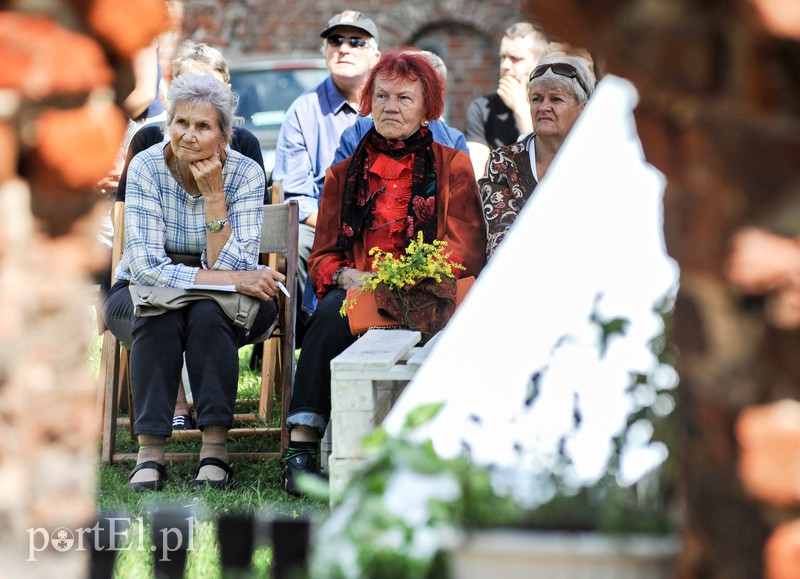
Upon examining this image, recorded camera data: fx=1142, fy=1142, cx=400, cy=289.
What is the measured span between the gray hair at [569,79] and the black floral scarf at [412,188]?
1.96ft

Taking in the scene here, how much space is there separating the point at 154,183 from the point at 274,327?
2.87 feet

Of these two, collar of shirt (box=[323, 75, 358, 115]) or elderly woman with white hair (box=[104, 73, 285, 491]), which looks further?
collar of shirt (box=[323, 75, 358, 115])

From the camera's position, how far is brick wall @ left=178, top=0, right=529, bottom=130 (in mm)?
13102

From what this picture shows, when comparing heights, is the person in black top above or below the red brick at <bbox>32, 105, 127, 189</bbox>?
Answer: above

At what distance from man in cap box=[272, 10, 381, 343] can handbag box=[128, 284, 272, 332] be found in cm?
104

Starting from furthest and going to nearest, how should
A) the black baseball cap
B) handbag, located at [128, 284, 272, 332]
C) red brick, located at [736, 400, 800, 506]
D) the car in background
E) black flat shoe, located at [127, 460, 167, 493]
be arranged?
the car in background → the black baseball cap → handbag, located at [128, 284, 272, 332] → black flat shoe, located at [127, 460, 167, 493] → red brick, located at [736, 400, 800, 506]

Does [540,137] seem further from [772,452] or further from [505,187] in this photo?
[772,452]

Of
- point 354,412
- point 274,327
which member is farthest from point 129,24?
point 274,327

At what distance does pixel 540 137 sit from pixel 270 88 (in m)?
4.84

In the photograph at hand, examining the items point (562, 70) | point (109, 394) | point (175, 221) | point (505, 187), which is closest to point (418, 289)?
point (505, 187)

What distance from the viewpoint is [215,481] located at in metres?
4.62

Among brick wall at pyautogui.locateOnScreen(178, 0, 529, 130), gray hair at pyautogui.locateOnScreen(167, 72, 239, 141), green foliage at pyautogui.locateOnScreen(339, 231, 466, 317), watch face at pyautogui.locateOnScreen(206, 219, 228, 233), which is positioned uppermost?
brick wall at pyautogui.locateOnScreen(178, 0, 529, 130)

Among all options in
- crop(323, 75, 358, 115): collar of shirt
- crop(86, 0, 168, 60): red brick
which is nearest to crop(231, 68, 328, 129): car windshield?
crop(323, 75, 358, 115): collar of shirt

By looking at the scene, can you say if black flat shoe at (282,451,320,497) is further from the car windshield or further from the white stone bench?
the car windshield
